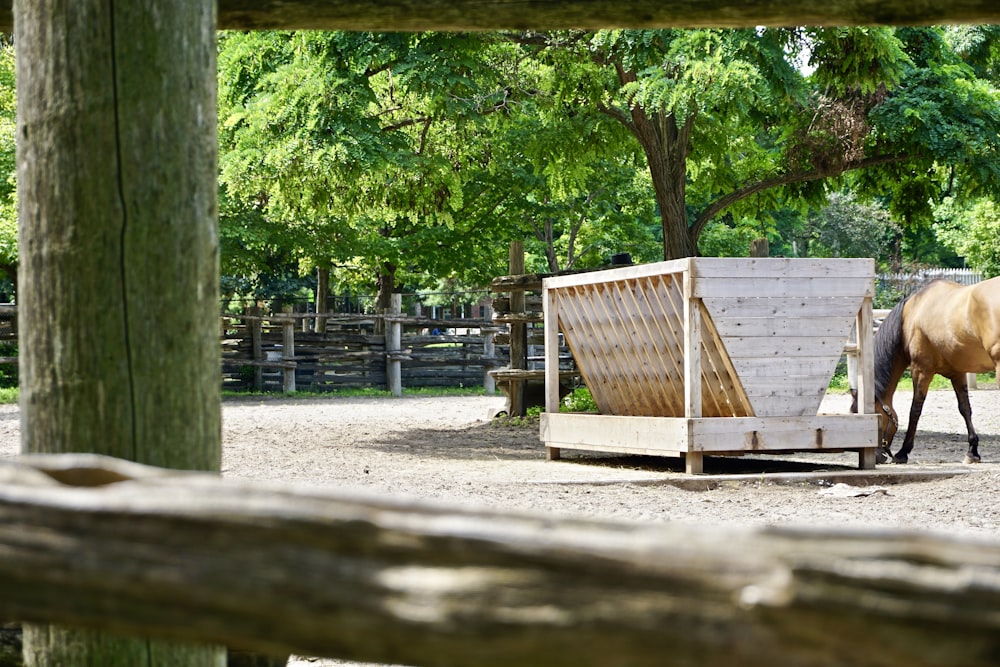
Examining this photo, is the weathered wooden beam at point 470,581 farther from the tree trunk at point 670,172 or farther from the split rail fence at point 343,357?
the split rail fence at point 343,357

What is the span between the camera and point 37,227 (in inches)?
84.7

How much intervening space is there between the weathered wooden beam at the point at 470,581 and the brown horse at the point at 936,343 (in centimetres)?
953

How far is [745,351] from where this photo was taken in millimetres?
8562

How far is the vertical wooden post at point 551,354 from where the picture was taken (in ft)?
34.4

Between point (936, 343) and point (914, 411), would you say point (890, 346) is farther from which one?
point (914, 411)

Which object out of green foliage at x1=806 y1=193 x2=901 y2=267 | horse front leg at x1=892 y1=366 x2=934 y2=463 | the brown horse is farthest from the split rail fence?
green foliage at x1=806 y1=193 x2=901 y2=267

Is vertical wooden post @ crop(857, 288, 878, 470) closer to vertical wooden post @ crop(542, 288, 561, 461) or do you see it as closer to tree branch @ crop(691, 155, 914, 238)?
vertical wooden post @ crop(542, 288, 561, 461)

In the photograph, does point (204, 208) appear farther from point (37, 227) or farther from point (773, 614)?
point (773, 614)

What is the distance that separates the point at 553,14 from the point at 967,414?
29.1 ft

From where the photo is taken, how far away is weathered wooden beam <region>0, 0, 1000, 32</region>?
2758 millimetres

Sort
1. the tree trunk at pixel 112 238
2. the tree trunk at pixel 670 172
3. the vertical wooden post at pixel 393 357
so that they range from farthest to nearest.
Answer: the vertical wooden post at pixel 393 357
the tree trunk at pixel 670 172
the tree trunk at pixel 112 238

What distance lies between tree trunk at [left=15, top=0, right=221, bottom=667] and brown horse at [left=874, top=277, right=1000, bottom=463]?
8.99 m

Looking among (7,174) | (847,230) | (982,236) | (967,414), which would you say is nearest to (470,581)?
(967,414)

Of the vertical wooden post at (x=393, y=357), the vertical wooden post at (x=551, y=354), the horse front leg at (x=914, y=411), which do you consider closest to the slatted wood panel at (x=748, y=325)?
the vertical wooden post at (x=551, y=354)
